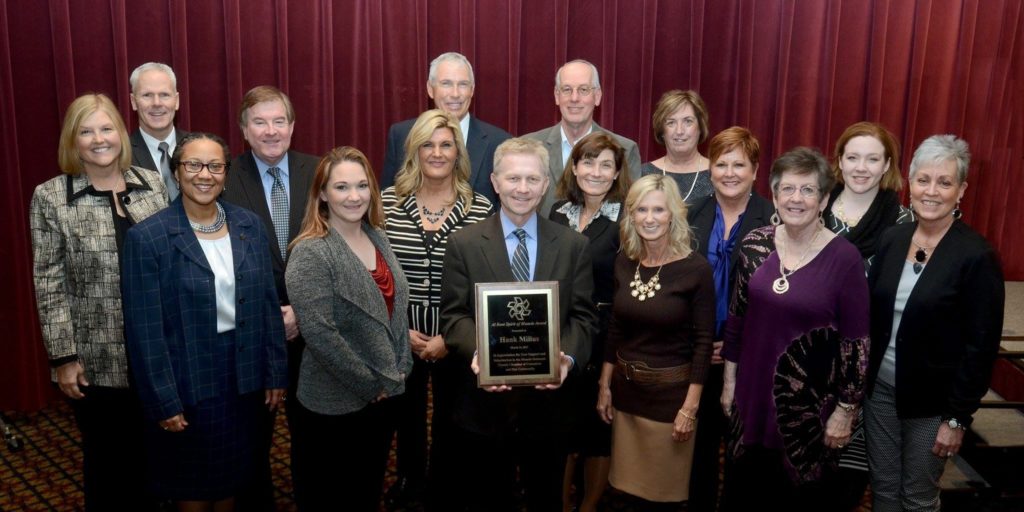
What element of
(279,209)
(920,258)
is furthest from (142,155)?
(920,258)

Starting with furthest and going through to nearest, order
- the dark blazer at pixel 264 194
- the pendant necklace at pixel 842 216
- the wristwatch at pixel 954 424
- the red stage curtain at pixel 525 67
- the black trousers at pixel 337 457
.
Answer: the red stage curtain at pixel 525 67
the dark blazer at pixel 264 194
the pendant necklace at pixel 842 216
the black trousers at pixel 337 457
the wristwatch at pixel 954 424

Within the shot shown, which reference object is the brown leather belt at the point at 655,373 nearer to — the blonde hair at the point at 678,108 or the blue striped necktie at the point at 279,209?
the blonde hair at the point at 678,108

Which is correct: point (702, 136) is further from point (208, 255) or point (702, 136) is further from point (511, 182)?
point (208, 255)

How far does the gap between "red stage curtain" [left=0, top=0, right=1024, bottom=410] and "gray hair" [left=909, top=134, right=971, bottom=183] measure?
8.96ft

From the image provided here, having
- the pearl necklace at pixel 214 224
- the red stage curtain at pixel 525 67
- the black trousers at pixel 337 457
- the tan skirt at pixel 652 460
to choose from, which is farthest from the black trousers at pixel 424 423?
the red stage curtain at pixel 525 67

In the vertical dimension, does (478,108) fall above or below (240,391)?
above

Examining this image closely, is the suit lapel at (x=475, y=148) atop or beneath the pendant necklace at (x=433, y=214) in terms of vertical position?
atop

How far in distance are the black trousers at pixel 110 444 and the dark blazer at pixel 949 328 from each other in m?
2.86

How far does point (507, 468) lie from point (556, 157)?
179cm

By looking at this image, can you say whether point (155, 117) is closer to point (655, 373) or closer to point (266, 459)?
point (266, 459)

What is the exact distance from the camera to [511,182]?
2.90 meters

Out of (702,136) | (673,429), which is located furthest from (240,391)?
(702,136)

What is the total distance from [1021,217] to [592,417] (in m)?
4.13

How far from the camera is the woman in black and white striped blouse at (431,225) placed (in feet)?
10.8
